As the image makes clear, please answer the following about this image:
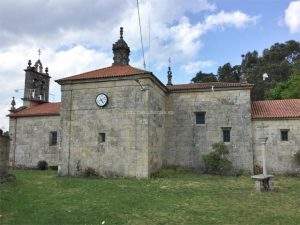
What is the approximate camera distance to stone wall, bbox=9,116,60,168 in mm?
29172

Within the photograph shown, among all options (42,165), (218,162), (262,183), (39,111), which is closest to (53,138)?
(42,165)

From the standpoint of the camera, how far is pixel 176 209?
39.4 ft

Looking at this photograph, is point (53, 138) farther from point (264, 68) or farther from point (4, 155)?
point (264, 68)

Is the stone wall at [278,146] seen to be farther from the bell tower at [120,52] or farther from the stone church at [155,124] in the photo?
the bell tower at [120,52]

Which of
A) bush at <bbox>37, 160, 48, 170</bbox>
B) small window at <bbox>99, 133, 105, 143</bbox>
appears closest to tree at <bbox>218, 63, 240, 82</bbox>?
bush at <bbox>37, 160, 48, 170</bbox>

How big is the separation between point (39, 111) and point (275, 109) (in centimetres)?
1842

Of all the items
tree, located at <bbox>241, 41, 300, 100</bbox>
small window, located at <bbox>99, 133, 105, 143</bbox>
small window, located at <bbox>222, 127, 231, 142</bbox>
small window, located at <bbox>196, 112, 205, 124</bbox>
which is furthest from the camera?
tree, located at <bbox>241, 41, 300, 100</bbox>

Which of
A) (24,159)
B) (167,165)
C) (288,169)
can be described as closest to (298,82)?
(288,169)

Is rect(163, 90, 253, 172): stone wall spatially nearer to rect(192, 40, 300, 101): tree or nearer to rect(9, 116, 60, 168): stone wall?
rect(9, 116, 60, 168): stone wall

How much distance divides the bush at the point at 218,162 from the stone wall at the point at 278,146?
79.0 inches

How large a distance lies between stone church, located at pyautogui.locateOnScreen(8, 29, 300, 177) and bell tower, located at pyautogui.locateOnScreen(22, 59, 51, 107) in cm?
1092

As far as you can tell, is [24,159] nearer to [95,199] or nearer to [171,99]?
[171,99]

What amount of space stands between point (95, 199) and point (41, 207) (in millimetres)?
2199

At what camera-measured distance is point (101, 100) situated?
22.5 m
